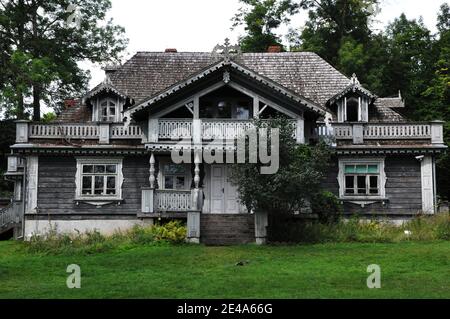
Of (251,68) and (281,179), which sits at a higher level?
(251,68)

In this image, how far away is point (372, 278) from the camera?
1479cm

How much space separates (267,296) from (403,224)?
14074 mm

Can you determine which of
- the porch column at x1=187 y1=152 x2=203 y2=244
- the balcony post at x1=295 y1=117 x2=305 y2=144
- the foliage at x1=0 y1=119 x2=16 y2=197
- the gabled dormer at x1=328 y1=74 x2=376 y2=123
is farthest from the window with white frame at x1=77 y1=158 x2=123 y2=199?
the foliage at x1=0 y1=119 x2=16 y2=197

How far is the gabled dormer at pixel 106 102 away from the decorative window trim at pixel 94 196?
1.98 meters

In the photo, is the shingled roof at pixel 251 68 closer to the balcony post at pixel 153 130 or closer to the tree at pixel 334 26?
the balcony post at pixel 153 130

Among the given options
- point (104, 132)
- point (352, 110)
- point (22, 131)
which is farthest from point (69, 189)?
point (352, 110)

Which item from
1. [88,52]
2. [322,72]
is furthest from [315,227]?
[88,52]

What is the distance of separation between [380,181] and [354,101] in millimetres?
3881

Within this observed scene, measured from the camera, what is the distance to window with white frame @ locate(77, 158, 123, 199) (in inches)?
1051

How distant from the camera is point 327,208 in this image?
25562 mm

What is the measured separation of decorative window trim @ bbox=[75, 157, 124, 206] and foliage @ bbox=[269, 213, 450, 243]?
737cm

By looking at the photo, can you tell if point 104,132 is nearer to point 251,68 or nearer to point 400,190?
point 251,68

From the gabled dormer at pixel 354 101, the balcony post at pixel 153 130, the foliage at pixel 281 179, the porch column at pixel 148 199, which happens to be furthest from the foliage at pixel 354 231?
the balcony post at pixel 153 130

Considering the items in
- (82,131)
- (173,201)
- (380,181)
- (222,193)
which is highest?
(82,131)
